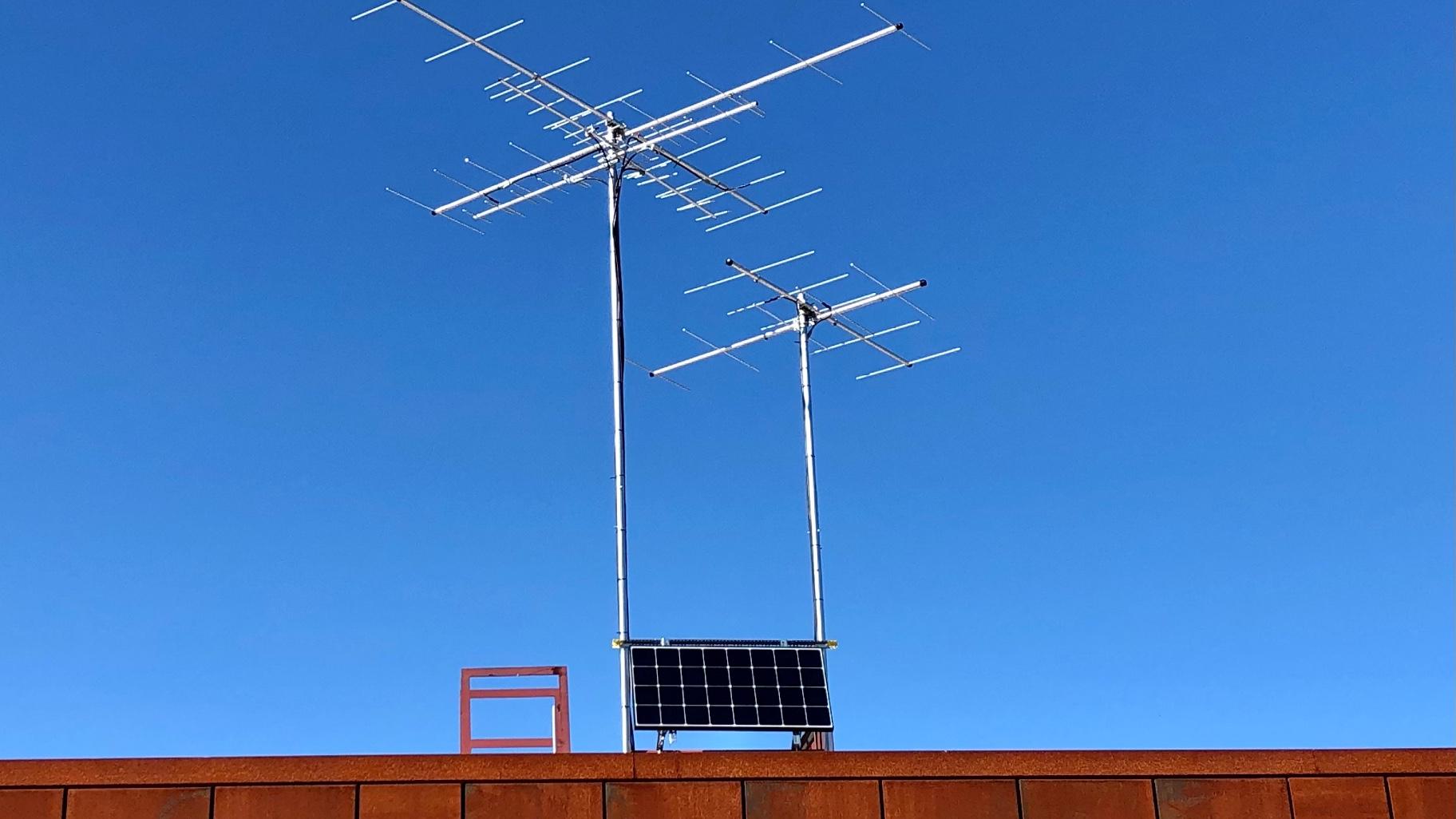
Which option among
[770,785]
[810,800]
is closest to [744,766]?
[770,785]

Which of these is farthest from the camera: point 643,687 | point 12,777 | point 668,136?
point 668,136

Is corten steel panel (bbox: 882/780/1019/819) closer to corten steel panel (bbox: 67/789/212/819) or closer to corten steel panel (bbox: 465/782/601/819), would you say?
corten steel panel (bbox: 465/782/601/819)

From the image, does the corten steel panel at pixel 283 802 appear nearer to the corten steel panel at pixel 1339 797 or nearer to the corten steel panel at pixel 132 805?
the corten steel panel at pixel 132 805

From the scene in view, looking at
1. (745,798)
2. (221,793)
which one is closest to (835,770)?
(745,798)

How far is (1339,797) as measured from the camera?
14.8 m

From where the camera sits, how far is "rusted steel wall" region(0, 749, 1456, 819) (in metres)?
14.2

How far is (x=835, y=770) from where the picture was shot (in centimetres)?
1464

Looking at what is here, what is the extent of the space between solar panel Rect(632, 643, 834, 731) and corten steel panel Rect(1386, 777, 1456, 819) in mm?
5195

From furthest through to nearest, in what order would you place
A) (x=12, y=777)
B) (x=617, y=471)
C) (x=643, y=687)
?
(x=617, y=471) → (x=643, y=687) → (x=12, y=777)

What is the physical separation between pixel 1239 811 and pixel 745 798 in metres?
4.00

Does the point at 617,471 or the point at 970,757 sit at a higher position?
the point at 617,471

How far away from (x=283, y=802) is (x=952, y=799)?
5257mm

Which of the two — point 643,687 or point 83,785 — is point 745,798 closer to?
point 643,687

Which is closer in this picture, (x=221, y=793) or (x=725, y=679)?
(x=221, y=793)
